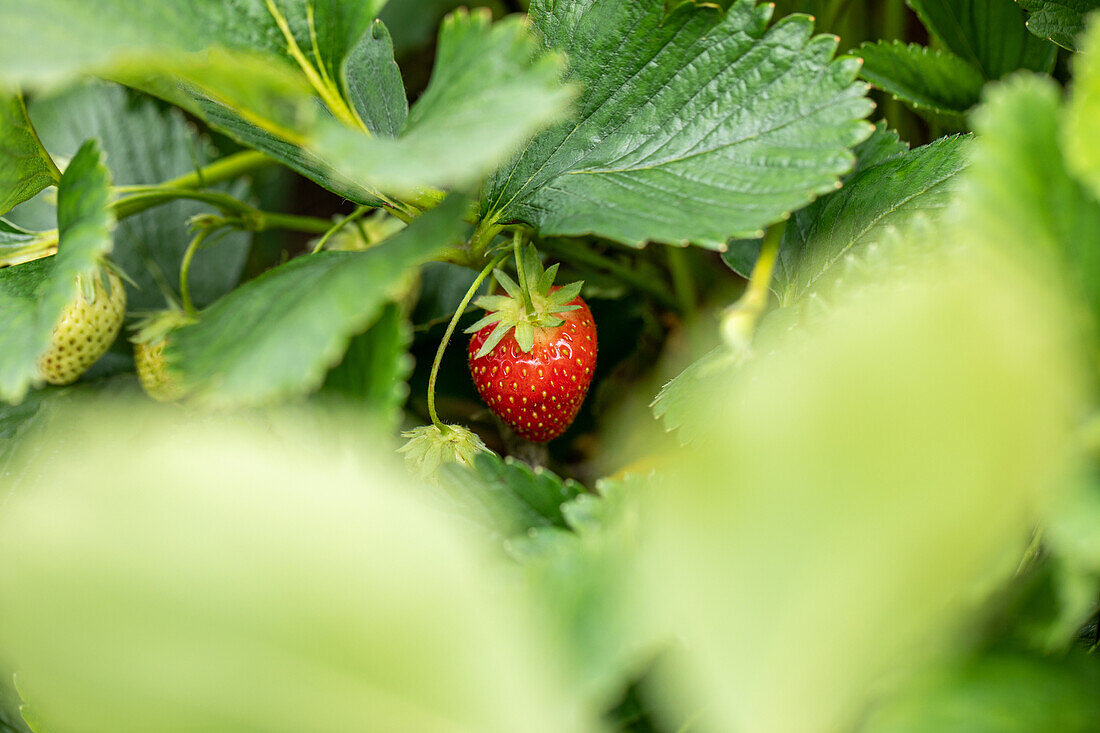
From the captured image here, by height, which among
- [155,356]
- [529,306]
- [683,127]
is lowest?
[155,356]

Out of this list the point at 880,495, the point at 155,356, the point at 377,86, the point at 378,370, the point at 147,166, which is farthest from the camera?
the point at 147,166

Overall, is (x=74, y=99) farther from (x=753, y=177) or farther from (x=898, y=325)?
(x=898, y=325)

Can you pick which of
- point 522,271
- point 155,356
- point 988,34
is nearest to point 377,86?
point 522,271

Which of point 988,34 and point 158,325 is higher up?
point 988,34

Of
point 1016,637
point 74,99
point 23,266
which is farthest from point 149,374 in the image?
point 1016,637

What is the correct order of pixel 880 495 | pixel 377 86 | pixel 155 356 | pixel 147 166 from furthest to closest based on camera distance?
pixel 147 166 → pixel 155 356 → pixel 377 86 → pixel 880 495

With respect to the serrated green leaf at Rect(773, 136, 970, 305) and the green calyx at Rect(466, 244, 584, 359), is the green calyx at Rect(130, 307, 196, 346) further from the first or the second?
the serrated green leaf at Rect(773, 136, 970, 305)

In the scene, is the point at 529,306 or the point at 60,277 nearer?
the point at 60,277

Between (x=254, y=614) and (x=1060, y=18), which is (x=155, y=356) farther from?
(x=1060, y=18)
